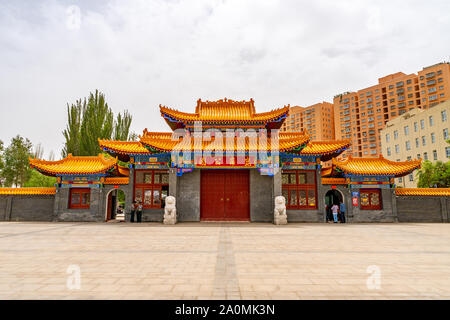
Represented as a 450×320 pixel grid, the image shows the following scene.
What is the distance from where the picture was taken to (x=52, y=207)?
18.1 m

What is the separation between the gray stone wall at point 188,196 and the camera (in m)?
16.8

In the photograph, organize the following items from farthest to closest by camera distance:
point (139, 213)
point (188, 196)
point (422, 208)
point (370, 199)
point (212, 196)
Answer: point (422, 208) < point (370, 199) < point (212, 196) < point (188, 196) < point (139, 213)

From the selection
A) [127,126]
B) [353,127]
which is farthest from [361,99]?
[127,126]

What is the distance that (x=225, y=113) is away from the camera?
1998 cm

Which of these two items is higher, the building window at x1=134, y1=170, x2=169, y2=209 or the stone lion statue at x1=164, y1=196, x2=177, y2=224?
the building window at x1=134, y1=170, x2=169, y2=209

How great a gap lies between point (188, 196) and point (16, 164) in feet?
112

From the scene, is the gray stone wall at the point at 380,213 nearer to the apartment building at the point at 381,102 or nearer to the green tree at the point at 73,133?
the green tree at the point at 73,133

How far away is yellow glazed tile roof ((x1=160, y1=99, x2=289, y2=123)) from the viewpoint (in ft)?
58.0

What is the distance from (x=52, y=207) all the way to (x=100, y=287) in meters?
17.3

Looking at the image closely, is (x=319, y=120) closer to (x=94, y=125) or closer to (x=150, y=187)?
(x=94, y=125)

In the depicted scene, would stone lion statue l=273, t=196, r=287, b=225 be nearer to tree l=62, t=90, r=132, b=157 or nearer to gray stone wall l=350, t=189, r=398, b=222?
gray stone wall l=350, t=189, r=398, b=222

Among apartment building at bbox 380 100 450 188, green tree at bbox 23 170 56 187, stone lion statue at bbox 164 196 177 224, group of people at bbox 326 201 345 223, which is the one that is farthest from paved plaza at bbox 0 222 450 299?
apartment building at bbox 380 100 450 188

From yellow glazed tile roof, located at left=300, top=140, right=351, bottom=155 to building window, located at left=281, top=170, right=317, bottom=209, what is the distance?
137 cm

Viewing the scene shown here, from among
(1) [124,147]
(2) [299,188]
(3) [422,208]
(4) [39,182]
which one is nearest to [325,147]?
(2) [299,188]
